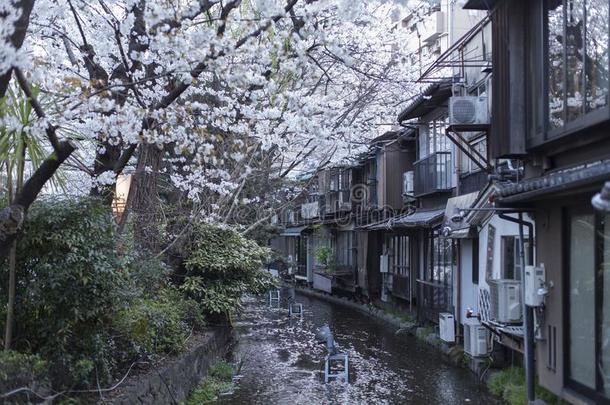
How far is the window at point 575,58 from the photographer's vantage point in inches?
293

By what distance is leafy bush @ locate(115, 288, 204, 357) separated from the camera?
365 inches

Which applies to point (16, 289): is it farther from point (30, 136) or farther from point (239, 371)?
point (239, 371)

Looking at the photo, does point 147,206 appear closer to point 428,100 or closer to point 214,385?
point 214,385

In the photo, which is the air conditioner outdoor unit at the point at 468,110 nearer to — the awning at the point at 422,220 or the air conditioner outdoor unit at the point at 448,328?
the air conditioner outdoor unit at the point at 448,328

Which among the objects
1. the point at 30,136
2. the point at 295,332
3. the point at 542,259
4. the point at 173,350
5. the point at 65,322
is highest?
the point at 30,136

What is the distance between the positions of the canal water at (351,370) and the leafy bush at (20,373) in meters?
5.42

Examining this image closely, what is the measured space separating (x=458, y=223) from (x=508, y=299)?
20.7 feet

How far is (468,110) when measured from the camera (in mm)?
12992

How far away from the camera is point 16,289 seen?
298 inches

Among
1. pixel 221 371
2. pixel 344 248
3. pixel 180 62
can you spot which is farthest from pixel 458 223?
pixel 344 248

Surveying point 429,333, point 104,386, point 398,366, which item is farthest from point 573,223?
point 429,333

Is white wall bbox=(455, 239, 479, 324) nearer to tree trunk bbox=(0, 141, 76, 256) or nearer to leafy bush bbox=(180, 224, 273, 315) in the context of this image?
leafy bush bbox=(180, 224, 273, 315)

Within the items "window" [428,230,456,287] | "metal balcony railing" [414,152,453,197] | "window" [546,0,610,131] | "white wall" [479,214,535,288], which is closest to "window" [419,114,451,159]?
"metal balcony railing" [414,152,453,197]

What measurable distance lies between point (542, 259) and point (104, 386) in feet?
20.7
